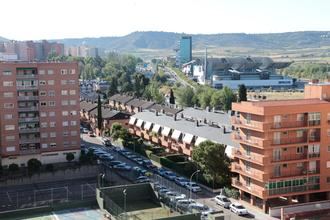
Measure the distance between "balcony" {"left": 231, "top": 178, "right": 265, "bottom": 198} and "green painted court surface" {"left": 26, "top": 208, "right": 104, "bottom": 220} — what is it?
13.1 m

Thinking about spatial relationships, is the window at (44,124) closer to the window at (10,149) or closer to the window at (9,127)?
the window at (9,127)

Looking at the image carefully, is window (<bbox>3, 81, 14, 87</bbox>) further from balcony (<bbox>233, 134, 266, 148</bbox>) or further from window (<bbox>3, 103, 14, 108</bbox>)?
balcony (<bbox>233, 134, 266, 148</bbox>)

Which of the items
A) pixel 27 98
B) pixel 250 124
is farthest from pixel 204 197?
pixel 27 98

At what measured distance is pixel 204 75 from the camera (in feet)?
569

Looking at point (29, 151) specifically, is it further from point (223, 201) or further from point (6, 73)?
point (223, 201)

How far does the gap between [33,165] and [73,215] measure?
69.2 ft

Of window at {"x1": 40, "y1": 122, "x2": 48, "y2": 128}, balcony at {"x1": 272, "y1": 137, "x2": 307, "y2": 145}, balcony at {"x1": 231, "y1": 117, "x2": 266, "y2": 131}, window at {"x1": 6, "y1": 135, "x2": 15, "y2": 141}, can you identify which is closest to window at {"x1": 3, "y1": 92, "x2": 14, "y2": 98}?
window at {"x1": 6, "y1": 135, "x2": 15, "y2": 141}

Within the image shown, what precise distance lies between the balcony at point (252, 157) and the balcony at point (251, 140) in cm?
90

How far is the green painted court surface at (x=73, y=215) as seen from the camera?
33188 mm

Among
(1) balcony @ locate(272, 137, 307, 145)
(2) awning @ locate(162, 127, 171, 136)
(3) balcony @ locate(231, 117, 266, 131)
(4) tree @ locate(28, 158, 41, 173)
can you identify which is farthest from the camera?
(2) awning @ locate(162, 127, 171, 136)

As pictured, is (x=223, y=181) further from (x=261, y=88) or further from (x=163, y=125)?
(x=261, y=88)

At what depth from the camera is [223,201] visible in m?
42.4

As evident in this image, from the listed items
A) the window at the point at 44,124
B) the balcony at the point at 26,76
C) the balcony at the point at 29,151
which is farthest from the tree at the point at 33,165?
the balcony at the point at 26,76

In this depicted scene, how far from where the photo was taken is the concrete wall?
51.3 meters
